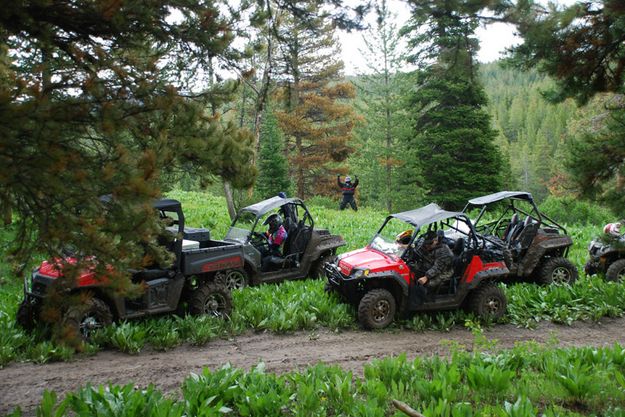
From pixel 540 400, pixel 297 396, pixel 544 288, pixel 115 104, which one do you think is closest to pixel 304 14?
pixel 115 104

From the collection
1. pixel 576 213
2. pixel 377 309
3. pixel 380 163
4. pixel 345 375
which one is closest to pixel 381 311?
pixel 377 309

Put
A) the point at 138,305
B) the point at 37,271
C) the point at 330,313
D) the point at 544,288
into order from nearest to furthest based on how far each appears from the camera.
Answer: the point at 37,271 < the point at 138,305 < the point at 330,313 < the point at 544,288

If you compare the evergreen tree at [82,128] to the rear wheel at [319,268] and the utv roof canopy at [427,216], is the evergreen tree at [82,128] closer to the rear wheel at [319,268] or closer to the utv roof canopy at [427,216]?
the utv roof canopy at [427,216]

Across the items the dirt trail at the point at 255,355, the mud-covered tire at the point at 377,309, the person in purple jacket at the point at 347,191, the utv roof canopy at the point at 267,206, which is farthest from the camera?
the person in purple jacket at the point at 347,191

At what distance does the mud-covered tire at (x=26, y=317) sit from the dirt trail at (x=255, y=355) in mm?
1043

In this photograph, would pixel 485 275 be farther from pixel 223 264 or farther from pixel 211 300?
pixel 211 300

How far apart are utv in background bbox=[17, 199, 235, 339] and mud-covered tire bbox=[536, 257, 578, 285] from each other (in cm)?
638

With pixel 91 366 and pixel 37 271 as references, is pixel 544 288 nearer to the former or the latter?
pixel 91 366

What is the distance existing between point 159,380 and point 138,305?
189cm

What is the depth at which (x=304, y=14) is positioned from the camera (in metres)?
5.95

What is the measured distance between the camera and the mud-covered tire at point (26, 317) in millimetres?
8273

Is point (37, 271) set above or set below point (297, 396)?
above

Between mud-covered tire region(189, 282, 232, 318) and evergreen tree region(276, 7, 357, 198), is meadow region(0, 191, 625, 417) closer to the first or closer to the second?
mud-covered tire region(189, 282, 232, 318)

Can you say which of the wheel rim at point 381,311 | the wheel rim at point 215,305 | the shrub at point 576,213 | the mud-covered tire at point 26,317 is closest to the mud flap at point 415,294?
the wheel rim at point 381,311
